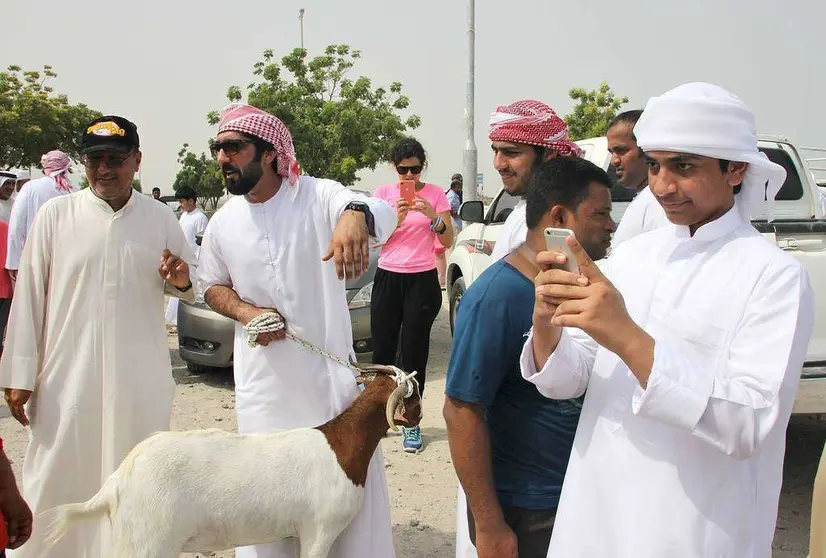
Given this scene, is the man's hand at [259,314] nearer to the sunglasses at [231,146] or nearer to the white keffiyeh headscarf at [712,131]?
the sunglasses at [231,146]

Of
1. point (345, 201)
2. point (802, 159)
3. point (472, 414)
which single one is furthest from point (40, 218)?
point (802, 159)

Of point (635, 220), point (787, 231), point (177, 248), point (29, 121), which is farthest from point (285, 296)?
point (29, 121)

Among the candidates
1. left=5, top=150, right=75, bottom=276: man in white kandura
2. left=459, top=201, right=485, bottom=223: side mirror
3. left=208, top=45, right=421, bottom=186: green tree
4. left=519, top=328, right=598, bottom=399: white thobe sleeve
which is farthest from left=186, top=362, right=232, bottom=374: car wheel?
left=208, top=45, right=421, bottom=186: green tree

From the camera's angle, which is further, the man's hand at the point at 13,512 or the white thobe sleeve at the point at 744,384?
the man's hand at the point at 13,512

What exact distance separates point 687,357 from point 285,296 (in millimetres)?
1967

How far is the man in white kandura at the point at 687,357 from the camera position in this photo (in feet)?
4.75

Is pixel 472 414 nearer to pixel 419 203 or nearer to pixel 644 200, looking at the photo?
pixel 644 200

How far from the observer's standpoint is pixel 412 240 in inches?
227

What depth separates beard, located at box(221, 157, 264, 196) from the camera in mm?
3152

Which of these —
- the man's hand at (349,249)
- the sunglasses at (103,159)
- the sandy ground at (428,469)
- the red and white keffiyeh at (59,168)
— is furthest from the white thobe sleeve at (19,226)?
the man's hand at (349,249)

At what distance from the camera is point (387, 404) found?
9.50 feet

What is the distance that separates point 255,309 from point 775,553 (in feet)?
9.75

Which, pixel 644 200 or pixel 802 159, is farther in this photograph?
pixel 802 159

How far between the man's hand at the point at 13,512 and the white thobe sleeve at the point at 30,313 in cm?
88
